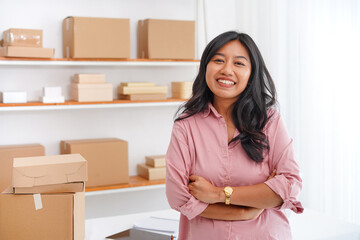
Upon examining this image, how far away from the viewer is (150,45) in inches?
128

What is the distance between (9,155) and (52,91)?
1.61 ft

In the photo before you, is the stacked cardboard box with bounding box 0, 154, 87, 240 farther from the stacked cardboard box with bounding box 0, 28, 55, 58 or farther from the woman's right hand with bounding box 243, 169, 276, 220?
the stacked cardboard box with bounding box 0, 28, 55, 58

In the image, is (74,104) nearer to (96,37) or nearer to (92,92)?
(92,92)

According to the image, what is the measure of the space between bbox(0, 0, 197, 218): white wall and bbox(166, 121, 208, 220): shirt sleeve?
1.87m

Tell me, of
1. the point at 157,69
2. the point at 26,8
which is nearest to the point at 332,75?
the point at 157,69

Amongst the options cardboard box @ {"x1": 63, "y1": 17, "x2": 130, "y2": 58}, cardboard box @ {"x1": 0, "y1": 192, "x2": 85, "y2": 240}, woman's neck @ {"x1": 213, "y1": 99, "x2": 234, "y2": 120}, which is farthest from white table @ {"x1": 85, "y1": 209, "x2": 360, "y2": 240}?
cardboard box @ {"x1": 63, "y1": 17, "x2": 130, "y2": 58}

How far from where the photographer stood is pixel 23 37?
2.88 meters

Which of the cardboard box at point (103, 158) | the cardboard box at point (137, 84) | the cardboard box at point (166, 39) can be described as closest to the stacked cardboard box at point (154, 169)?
the cardboard box at point (103, 158)

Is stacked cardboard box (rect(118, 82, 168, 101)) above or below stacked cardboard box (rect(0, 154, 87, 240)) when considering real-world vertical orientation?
above

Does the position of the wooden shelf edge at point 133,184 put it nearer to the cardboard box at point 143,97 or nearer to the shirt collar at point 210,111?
the cardboard box at point 143,97

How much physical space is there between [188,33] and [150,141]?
89 cm

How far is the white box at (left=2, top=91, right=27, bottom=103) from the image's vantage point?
291cm

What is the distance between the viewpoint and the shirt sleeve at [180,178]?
156 cm

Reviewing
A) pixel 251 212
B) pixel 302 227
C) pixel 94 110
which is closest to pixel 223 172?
pixel 251 212
